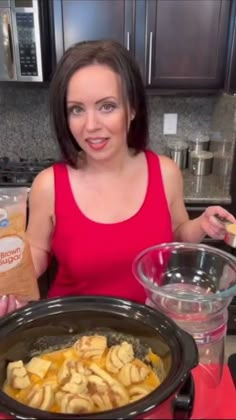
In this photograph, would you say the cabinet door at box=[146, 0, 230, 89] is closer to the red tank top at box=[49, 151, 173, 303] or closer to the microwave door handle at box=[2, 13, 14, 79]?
the microwave door handle at box=[2, 13, 14, 79]

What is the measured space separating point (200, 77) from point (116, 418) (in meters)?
1.90

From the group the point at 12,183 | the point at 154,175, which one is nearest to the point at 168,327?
→ the point at 154,175

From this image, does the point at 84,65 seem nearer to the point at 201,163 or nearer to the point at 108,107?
the point at 108,107

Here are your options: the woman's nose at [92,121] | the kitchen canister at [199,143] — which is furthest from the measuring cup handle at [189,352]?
the kitchen canister at [199,143]

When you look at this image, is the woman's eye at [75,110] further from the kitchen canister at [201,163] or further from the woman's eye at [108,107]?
the kitchen canister at [201,163]

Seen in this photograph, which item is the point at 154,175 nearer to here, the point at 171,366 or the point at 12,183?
the point at 171,366

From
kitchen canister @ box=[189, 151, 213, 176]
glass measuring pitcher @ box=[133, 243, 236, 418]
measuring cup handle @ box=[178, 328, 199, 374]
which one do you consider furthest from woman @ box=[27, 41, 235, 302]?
kitchen canister @ box=[189, 151, 213, 176]

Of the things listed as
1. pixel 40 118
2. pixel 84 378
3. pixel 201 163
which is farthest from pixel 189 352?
pixel 40 118

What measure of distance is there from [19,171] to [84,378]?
5.80ft

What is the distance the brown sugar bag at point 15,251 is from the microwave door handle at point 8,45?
1.32 meters

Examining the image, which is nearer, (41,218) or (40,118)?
(41,218)

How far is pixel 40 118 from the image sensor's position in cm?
256

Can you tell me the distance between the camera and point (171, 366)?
61 centimetres

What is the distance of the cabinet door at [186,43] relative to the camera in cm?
195
